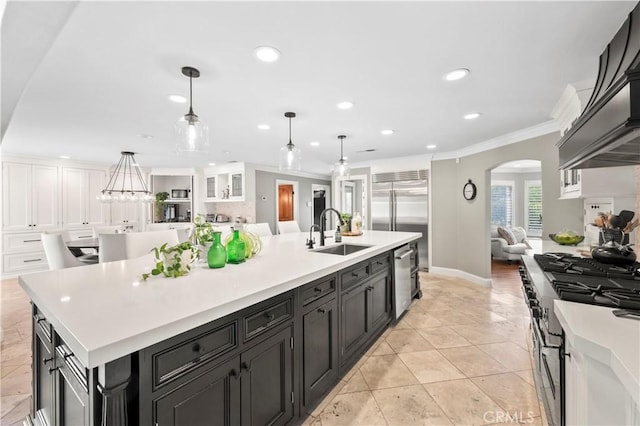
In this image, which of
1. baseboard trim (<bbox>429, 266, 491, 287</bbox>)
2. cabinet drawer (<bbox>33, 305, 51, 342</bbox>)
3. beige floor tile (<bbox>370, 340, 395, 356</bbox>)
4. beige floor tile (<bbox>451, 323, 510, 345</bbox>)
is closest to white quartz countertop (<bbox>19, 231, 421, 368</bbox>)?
cabinet drawer (<bbox>33, 305, 51, 342</bbox>)

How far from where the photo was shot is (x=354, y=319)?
226 centimetres

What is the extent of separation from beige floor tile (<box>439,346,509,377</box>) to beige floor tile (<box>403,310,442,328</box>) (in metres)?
0.52

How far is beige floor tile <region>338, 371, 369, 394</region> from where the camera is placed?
201 cm

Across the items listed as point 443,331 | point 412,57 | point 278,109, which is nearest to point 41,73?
point 278,109

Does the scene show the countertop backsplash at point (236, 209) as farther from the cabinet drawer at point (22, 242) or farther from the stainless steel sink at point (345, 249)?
the stainless steel sink at point (345, 249)

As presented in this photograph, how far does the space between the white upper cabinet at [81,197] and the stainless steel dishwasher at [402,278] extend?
657 centimetres

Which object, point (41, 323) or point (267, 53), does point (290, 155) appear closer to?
point (267, 53)

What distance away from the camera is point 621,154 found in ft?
4.74

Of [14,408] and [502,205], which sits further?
[502,205]

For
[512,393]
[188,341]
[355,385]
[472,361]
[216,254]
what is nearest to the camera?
[188,341]

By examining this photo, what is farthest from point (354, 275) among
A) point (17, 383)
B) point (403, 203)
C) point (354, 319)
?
point (403, 203)

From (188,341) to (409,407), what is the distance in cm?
157

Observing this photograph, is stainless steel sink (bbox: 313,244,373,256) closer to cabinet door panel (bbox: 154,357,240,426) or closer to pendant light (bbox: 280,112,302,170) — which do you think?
pendant light (bbox: 280,112,302,170)

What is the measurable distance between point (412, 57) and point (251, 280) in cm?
181
